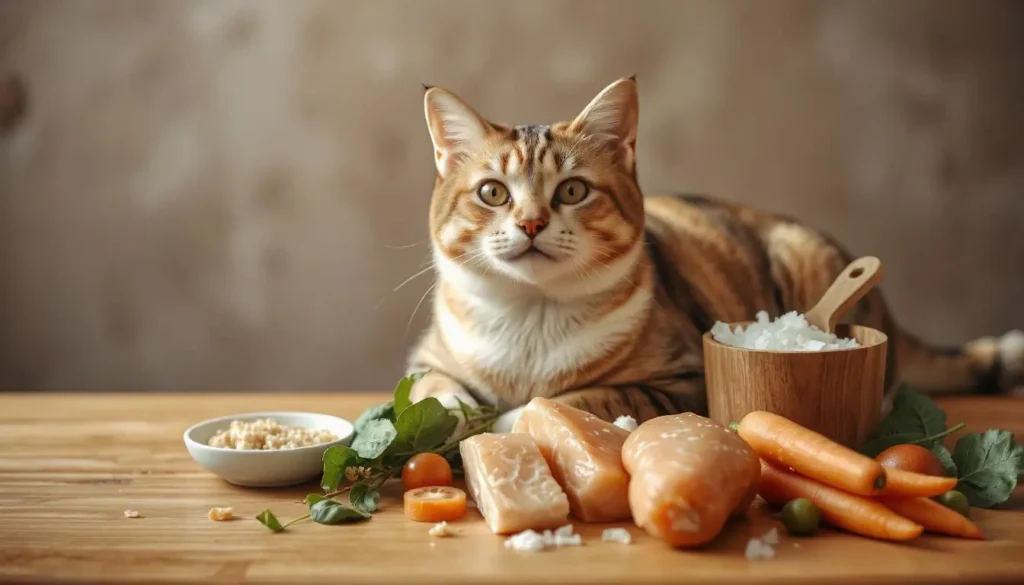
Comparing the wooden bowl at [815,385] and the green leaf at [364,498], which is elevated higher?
the wooden bowl at [815,385]

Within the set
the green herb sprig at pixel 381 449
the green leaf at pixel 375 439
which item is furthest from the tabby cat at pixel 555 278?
the green leaf at pixel 375 439

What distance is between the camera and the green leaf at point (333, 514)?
4.99ft

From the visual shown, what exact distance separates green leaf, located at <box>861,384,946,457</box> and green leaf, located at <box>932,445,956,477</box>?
0.04 m

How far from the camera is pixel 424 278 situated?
328 cm

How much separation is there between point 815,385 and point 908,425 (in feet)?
0.99

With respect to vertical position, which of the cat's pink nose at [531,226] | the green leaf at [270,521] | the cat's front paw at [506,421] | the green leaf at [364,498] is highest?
the cat's pink nose at [531,226]

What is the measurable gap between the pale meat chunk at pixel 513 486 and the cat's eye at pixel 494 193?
490mm

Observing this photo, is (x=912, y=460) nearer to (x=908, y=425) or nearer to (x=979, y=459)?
(x=979, y=459)

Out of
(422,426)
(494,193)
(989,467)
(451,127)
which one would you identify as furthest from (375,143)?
(989,467)

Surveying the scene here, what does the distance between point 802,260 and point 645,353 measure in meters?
0.63

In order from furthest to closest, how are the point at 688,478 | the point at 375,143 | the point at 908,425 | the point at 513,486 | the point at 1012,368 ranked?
1. the point at 375,143
2. the point at 1012,368
3. the point at 908,425
4. the point at 513,486
5. the point at 688,478

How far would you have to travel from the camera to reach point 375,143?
320 centimetres

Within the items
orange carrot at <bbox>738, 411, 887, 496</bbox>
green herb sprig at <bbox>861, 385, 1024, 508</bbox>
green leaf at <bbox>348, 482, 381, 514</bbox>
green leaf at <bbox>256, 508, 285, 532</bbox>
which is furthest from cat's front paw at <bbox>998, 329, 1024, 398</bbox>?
green leaf at <bbox>256, 508, 285, 532</bbox>

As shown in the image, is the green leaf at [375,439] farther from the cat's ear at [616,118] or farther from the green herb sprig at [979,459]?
the green herb sprig at [979,459]
